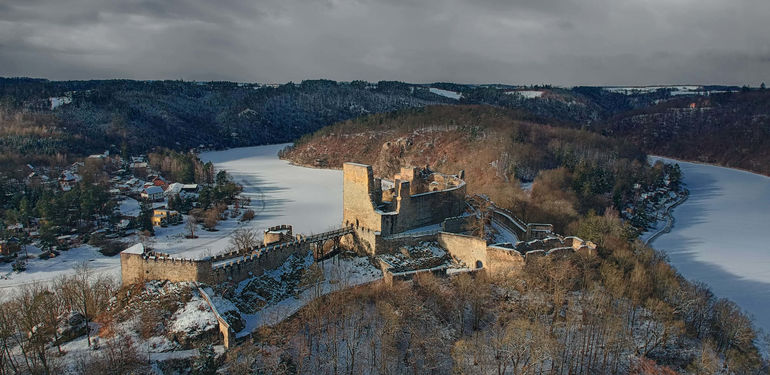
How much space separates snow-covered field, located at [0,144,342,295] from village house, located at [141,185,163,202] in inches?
103

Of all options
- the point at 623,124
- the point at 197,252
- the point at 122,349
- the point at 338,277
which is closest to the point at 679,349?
the point at 338,277

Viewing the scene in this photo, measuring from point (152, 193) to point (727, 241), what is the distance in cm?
8816

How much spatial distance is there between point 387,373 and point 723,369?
2142 cm

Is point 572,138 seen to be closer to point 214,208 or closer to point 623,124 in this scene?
point 214,208

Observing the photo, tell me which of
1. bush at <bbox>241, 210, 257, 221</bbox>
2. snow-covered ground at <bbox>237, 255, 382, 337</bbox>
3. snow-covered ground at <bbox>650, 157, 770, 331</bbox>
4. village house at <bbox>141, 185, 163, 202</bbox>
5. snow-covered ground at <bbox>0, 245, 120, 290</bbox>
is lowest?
snow-covered ground at <bbox>650, 157, 770, 331</bbox>

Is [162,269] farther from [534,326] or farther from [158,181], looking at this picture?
[158,181]

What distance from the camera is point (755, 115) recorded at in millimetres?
164000

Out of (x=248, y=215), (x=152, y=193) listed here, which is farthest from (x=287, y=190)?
(x=152, y=193)

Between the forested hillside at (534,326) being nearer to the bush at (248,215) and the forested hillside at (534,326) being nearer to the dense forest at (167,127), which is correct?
the bush at (248,215)

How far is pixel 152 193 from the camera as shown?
262 feet

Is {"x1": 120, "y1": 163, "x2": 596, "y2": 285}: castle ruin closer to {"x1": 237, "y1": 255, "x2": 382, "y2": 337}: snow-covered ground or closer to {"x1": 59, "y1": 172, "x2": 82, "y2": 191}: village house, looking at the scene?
{"x1": 237, "y1": 255, "x2": 382, "y2": 337}: snow-covered ground

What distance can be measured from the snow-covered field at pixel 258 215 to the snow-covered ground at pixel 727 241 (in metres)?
44.0

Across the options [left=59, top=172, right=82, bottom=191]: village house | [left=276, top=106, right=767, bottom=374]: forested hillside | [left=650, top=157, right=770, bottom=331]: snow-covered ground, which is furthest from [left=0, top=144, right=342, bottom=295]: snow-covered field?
[left=650, top=157, right=770, bottom=331]: snow-covered ground

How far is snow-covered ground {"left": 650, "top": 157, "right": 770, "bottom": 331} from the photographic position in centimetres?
5034
